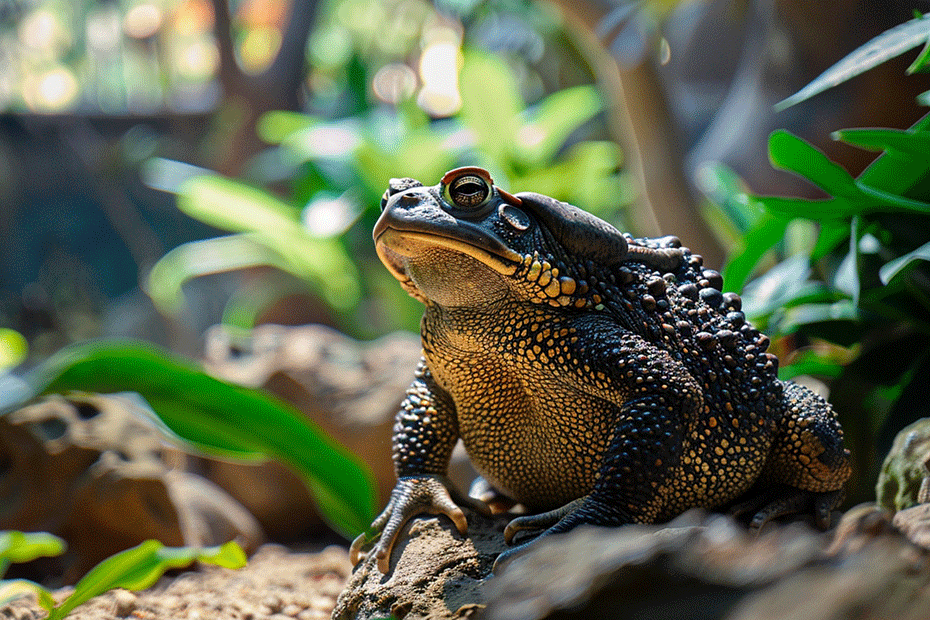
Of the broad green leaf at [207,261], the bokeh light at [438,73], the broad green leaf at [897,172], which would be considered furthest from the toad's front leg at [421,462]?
the bokeh light at [438,73]

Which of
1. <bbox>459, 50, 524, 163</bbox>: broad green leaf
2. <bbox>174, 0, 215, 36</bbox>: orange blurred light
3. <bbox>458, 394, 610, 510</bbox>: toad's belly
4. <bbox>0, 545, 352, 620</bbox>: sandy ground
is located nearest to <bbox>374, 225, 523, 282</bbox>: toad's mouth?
<bbox>458, 394, 610, 510</bbox>: toad's belly

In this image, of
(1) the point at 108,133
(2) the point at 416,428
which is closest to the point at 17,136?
(1) the point at 108,133

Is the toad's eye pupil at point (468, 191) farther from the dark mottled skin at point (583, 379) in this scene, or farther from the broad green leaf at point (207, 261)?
the broad green leaf at point (207, 261)

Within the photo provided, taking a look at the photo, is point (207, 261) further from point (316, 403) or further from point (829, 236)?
point (829, 236)

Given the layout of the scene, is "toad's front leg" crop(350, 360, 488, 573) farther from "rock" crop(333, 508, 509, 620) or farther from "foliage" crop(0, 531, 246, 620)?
"foliage" crop(0, 531, 246, 620)

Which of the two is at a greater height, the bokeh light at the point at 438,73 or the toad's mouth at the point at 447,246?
the bokeh light at the point at 438,73

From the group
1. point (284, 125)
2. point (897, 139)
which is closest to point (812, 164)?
point (897, 139)
